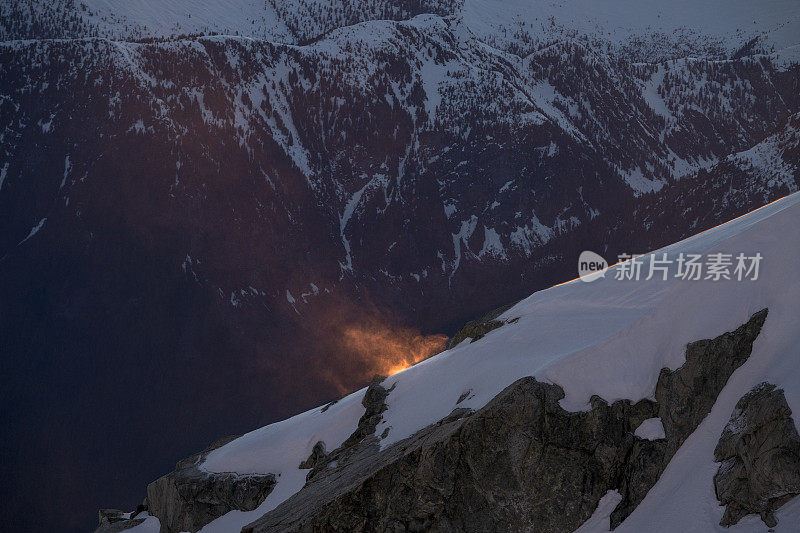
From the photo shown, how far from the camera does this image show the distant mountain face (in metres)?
108

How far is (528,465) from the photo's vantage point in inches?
965

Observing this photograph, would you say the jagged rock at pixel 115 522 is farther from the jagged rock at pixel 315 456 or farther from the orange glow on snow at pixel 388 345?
the orange glow on snow at pixel 388 345

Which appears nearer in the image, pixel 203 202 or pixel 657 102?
pixel 203 202

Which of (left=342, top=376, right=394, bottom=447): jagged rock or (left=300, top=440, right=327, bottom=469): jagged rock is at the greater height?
(left=342, top=376, right=394, bottom=447): jagged rock

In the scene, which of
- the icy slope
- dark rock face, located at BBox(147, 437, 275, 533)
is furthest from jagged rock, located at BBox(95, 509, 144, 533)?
the icy slope

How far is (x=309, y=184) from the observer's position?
13225 centimetres

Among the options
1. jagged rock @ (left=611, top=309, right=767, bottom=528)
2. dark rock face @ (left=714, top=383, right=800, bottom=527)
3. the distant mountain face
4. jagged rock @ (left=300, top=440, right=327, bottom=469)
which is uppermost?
the distant mountain face

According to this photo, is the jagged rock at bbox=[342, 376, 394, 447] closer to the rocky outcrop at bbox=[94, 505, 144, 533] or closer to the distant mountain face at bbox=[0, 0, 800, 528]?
the rocky outcrop at bbox=[94, 505, 144, 533]

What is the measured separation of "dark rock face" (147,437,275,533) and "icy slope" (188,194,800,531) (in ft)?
2.10

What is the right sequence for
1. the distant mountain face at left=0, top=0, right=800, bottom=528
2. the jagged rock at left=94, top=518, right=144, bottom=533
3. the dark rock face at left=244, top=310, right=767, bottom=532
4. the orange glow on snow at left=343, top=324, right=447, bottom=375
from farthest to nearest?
the orange glow on snow at left=343, top=324, right=447, bottom=375 < the distant mountain face at left=0, top=0, right=800, bottom=528 < the jagged rock at left=94, top=518, right=144, bottom=533 < the dark rock face at left=244, top=310, right=767, bottom=532

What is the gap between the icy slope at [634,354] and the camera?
23.7 metres

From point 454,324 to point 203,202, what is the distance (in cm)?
4823

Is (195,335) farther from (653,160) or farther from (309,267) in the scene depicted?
(653,160)

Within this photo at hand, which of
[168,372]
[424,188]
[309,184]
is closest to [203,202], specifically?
[309,184]
